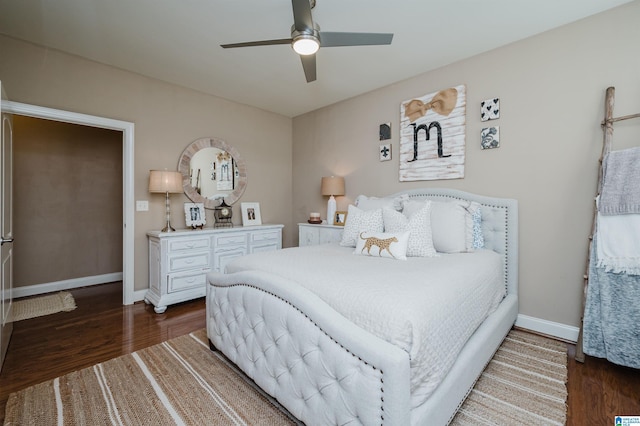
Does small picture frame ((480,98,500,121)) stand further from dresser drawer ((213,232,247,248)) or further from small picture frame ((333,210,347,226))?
dresser drawer ((213,232,247,248))

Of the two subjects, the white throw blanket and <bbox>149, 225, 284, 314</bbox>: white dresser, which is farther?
<bbox>149, 225, 284, 314</bbox>: white dresser

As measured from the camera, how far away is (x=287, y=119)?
190 inches

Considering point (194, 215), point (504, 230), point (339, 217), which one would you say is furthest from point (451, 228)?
point (194, 215)

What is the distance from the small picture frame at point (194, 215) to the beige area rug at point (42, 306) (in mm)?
1463

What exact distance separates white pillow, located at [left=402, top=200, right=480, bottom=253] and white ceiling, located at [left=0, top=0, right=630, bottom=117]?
147cm

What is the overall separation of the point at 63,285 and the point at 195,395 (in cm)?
339

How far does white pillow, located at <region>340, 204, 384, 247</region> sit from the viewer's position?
2.60m

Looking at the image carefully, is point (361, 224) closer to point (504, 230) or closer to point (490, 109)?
point (504, 230)

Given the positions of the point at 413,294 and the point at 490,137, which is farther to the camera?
the point at 490,137

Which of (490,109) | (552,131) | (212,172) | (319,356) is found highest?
(490,109)

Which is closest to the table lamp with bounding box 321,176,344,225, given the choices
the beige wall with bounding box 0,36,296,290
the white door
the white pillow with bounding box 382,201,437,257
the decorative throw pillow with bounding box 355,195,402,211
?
the decorative throw pillow with bounding box 355,195,402,211

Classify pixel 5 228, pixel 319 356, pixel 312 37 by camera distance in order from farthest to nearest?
1. pixel 5 228
2. pixel 312 37
3. pixel 319 356

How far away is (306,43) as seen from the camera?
188cm

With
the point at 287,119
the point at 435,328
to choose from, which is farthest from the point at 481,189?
the point at 287,119
